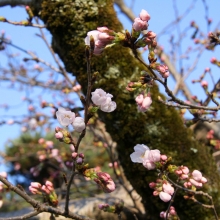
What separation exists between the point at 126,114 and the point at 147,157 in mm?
614

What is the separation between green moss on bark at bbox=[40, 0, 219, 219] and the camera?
1.77 metres

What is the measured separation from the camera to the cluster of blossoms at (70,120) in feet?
3.41

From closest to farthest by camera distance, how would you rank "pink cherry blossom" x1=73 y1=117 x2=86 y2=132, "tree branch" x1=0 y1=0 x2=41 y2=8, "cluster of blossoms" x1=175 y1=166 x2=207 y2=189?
1. "pink cherry blossom" x1=73 y1=117 x2=86 y2=132
2. "cluster of blossoms" x1=175 y1=166 x2=207 y2=189
3. "tree branch" x1=0 y1=0 x2=41 y2=8

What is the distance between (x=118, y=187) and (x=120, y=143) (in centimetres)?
145

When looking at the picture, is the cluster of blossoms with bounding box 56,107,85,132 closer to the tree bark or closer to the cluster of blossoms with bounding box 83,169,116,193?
the cluster of blossoms with bounding box 83,169,116,193

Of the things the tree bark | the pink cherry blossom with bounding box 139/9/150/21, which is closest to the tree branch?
the tree bark

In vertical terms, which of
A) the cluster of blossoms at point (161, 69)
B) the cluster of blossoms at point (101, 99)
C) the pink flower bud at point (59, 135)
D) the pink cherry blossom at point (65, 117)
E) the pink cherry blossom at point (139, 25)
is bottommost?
the pink flower bud at point (59, 135)

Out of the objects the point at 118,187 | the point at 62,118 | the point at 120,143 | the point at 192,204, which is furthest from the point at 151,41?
the point at 118,187

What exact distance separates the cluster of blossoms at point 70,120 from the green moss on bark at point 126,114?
736 mm

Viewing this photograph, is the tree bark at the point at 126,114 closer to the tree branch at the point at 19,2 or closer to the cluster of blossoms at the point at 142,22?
the tree branch at the point at 19,2

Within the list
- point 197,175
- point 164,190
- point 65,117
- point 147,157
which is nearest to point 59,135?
point 65,117

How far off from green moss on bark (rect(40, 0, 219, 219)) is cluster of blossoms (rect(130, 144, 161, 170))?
0.56m

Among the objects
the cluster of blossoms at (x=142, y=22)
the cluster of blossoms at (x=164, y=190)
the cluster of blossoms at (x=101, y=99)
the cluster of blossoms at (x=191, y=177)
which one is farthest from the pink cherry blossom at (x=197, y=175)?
the cluster of blossoms at (x=142, y=22)

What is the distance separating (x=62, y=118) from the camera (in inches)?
42.3
